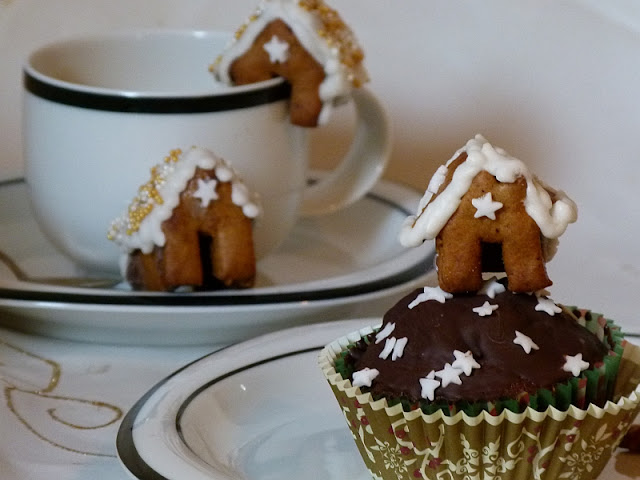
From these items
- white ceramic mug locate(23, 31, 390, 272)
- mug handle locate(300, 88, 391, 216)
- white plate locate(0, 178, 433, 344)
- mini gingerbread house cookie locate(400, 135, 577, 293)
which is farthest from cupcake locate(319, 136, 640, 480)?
mug handle locate(300, 88, 391, 216)

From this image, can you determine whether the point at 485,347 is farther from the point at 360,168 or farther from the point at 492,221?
the point at 360,168

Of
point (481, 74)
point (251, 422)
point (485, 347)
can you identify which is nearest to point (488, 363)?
point (485, 347)

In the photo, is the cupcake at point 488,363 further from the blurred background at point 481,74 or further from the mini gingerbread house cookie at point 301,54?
the blurred background at point 481,74

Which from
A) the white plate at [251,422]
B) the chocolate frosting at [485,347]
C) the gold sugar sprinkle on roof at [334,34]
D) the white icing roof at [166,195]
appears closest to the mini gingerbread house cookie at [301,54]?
the gold sugar sprinkle on roof at [334,34]

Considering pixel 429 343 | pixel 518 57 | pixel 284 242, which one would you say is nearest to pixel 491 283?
pixel 429 343

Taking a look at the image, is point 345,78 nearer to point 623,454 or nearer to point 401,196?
point 401,196
